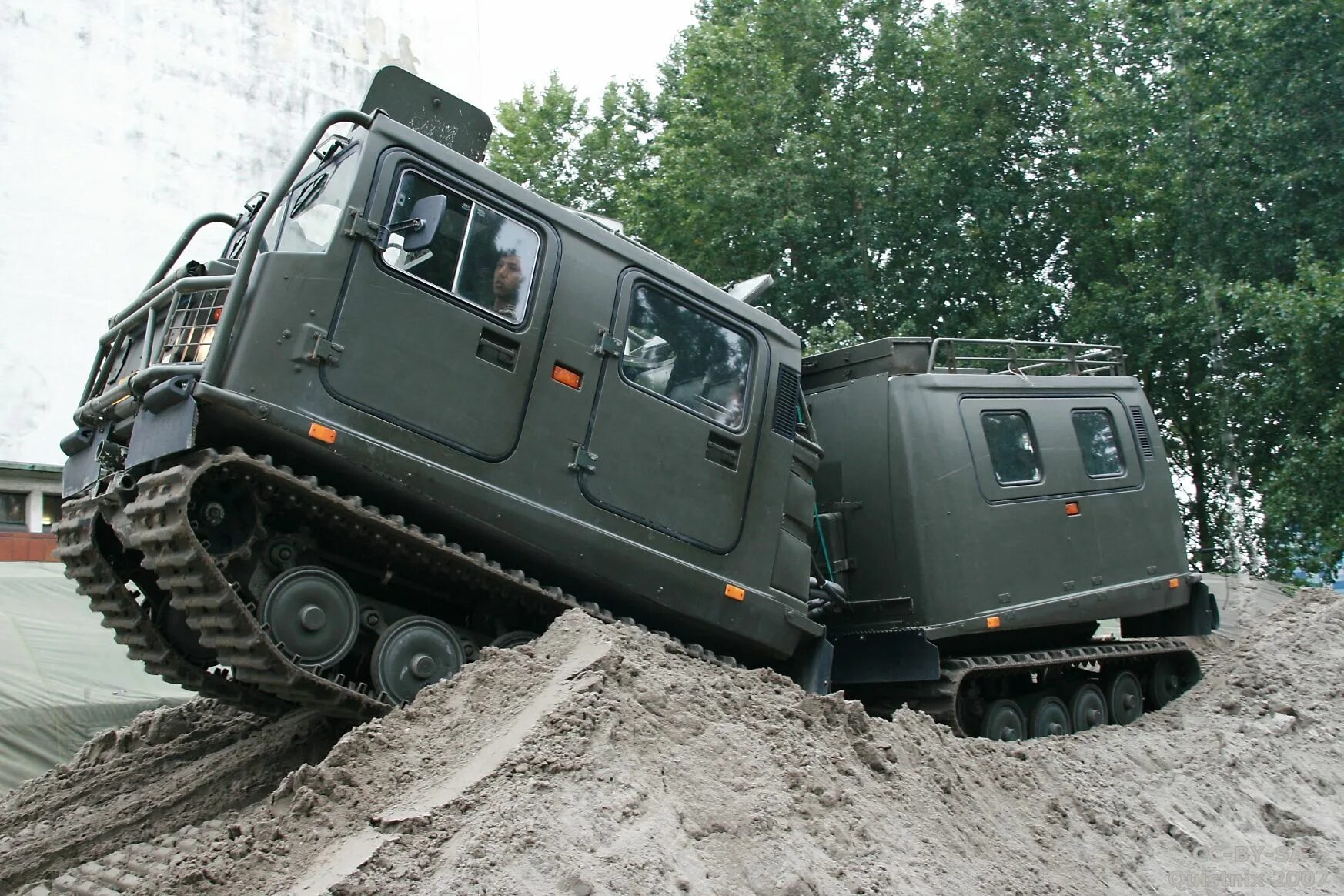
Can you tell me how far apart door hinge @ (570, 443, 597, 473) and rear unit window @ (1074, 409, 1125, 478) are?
4676mm

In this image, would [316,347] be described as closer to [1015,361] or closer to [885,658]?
[885,658]

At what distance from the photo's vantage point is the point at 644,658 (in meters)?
5.39

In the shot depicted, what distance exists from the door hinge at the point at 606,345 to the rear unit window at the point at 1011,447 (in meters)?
3.56

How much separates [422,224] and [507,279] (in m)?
0.60

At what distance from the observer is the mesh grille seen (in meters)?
5.25

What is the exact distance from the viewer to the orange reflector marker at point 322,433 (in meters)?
5.10

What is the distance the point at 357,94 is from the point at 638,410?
16017 millimetres

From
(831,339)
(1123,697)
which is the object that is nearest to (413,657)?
(1123,697)

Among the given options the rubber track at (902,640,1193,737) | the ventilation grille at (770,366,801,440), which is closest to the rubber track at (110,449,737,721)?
the ventilation grille at (770,366,801,440)

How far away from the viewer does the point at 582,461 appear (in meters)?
5.94

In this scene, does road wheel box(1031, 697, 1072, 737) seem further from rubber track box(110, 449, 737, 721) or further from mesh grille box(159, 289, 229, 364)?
mesh grille box(159, 289, 229, 364)

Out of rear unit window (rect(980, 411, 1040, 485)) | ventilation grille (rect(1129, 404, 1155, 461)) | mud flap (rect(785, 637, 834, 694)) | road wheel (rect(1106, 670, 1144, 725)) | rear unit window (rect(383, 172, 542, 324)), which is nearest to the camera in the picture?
rear unit window (rect(383, 172, 542, 324))

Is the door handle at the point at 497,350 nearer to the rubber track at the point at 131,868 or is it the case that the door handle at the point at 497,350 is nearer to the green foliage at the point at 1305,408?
the rubber track at the point at 131,868

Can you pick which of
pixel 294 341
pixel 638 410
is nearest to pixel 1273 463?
pixel 638 410
